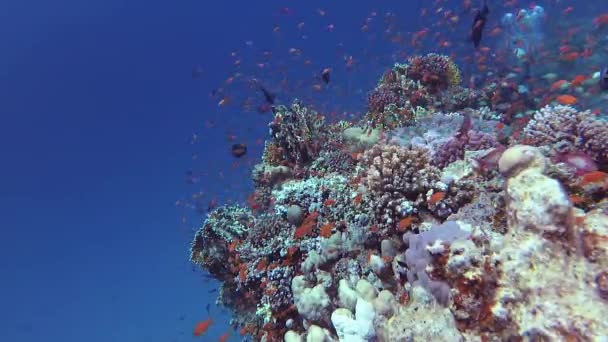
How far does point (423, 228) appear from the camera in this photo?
16.9 ft

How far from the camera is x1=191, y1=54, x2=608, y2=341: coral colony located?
2.81 metres

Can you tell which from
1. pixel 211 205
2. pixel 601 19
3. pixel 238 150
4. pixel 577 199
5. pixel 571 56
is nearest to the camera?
pixel 577 199

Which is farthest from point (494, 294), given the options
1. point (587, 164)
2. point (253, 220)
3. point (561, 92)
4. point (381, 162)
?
point (561, 92)

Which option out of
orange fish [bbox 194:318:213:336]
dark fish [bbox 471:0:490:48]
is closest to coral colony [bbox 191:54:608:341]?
orange fish [bbox 194:318:213:336]

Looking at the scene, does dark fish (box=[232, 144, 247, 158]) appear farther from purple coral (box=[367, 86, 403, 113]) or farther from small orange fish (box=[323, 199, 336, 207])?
small orange fish (box=[323, 199, 336, 207])

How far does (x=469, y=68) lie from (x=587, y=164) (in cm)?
1214

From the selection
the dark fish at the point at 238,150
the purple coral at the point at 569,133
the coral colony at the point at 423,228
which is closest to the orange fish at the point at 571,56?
the coral colony at the point at 423,228

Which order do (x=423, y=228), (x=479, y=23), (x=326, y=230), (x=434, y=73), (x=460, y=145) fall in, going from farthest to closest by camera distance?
1. (x=434, y=73)
2. (x=479, y=23)
3. (x=460, y=145)
4. (x=326, y=230)
5. (x=423, y=228)

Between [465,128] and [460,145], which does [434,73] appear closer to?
[465,128]

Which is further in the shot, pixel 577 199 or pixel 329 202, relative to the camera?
pixel 329 202

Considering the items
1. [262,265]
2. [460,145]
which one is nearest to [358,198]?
[460,145]

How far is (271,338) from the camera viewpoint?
5.83 metres

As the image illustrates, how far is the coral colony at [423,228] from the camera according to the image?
281 cm

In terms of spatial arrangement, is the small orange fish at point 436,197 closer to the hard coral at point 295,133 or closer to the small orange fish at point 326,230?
the small orange fish at point 326,230
